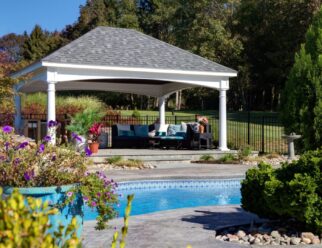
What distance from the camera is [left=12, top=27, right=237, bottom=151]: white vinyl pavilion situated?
15383 mm

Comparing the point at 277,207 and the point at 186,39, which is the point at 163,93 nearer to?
the point at 277,207

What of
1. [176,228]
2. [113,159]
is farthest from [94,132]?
[176,228]

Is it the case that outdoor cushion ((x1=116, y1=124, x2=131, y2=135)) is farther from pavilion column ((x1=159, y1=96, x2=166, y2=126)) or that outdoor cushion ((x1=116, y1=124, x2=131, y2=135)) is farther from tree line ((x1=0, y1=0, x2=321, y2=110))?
tree line ((x1=0, y1=0, x2=321, y2=110))

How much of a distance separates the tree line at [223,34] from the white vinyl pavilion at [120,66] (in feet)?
47.0

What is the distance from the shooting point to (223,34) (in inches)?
1567

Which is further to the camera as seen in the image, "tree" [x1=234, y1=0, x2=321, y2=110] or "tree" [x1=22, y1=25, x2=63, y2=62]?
"tree" [x1=22, y1=25, x2=63, y2=62]

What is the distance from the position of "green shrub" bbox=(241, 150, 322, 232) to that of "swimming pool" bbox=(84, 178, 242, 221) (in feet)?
13.8

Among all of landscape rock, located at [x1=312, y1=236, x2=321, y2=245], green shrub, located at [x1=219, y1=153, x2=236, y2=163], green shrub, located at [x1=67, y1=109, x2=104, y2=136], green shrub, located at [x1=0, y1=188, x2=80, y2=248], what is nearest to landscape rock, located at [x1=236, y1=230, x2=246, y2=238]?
landscape rock, located at [x1=312, y1=236, x2=321, y2=245]

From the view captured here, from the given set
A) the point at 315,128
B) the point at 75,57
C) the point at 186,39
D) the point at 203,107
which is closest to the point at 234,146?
the point at 315,128

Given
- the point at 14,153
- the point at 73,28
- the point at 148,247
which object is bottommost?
the point at 148,247

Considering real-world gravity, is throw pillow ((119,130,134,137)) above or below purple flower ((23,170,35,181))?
above

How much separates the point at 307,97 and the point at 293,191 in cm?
959

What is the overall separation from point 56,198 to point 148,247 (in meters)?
1.50

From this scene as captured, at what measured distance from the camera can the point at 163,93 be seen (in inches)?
878
